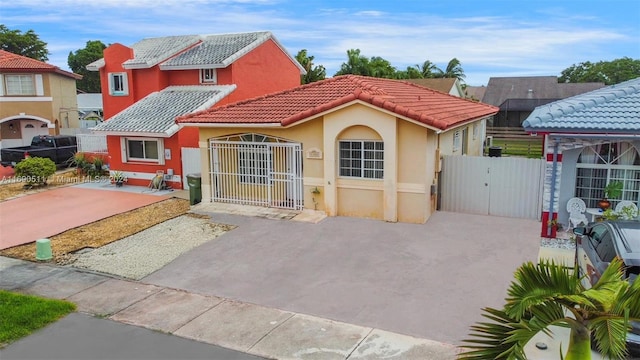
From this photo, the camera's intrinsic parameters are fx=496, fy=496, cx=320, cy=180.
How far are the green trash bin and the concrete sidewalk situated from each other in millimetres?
6540

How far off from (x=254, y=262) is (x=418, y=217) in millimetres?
5247

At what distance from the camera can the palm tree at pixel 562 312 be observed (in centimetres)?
401

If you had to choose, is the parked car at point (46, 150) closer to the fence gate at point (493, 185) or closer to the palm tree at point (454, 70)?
the fence gate at point (493, 185)

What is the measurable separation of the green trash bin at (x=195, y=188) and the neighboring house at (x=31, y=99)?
20.7 meters

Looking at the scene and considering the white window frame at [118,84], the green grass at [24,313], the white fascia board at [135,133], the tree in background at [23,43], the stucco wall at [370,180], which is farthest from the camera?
the tree in background at [23,43]

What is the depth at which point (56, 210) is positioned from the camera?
17.3 m

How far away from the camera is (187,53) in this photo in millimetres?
24266

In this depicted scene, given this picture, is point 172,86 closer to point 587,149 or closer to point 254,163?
point 254,163

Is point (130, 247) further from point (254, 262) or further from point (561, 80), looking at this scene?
point (561, 80)

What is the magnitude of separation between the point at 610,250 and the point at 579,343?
12.7 feet

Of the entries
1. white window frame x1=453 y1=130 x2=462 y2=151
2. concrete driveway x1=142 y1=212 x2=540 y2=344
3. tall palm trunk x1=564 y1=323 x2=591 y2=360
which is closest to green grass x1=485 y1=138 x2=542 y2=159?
white window frame x1=453 y1=130 x2=462 y2=151

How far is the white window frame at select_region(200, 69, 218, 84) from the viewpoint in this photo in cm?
2294

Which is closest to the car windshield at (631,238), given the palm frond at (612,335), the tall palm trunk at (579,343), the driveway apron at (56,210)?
the tall palm trunk at (579,343)

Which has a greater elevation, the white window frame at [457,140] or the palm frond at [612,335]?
the white window frame at [457,140]
